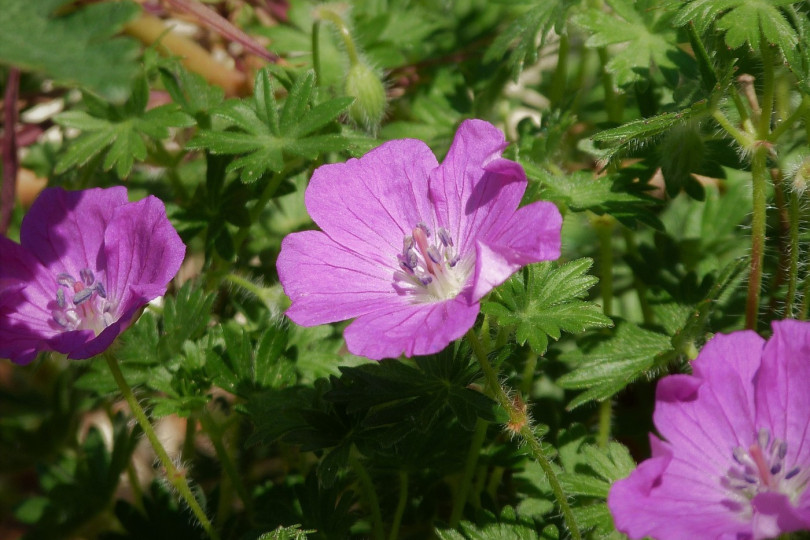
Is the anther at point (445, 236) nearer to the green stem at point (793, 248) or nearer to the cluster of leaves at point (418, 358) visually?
the cluster of leaves at point (418, 358)

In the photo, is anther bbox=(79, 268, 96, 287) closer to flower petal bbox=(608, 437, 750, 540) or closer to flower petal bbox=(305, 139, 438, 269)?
flower petal bbox=(305, 139, 438, 269)

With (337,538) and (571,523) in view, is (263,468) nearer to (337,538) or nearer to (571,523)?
(337,538)

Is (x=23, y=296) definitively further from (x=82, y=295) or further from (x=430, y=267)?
(x=430, y=267)

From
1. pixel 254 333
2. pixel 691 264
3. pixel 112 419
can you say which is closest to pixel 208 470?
Answer: pixel 112 419

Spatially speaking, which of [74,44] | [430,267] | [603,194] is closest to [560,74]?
[603,194]

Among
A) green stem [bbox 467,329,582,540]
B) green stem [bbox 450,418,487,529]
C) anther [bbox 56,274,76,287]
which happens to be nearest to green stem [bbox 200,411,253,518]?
anther [bbox 56,274,76,287]

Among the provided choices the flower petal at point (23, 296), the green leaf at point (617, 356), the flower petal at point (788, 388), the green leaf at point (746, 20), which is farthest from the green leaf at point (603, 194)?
the flower petal at point (23, 296)
